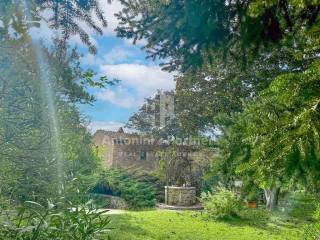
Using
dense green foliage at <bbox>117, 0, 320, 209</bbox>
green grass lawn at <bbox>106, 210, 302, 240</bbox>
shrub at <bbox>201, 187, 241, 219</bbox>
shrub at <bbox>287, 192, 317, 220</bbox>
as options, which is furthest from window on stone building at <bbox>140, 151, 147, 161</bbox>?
dense green foliage at <bbox>117, 0, 320, 209</bbox>

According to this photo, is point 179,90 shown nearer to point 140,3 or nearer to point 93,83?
point 93,83

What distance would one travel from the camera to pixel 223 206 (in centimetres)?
1416

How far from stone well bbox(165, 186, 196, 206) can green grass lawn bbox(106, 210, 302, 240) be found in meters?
5.67

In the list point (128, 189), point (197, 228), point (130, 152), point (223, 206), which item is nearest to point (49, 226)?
point (197, 228)

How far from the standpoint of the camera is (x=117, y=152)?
31938 millimetres

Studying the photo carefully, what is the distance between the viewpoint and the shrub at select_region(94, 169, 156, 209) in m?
19.3

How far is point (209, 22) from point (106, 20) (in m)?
0.86

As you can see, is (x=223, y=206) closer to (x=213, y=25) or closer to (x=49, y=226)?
(x=49, y=226)

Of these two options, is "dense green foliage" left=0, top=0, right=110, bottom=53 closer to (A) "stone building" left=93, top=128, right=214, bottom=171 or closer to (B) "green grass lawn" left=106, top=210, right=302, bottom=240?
(B) "green grass lawn" left=106, top=210, right=302, bottom=240

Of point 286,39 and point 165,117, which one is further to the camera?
point 165,117

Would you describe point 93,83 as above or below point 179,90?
below

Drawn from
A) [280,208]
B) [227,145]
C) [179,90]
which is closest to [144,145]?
[179,90]

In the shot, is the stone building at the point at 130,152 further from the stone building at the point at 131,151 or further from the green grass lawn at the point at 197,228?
the green grass lawn at the point at 197,228

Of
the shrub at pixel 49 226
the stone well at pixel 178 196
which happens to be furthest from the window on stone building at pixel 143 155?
the shrub at pixel 49 226
